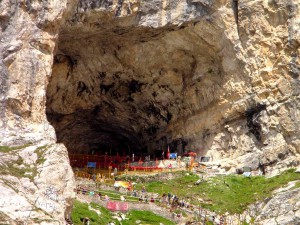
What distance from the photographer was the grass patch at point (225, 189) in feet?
123

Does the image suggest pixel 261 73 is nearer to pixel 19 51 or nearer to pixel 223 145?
pixel 223 145

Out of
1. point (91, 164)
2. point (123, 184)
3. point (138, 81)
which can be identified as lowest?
point (123, 184)

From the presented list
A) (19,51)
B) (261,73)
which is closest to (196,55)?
(261,73)

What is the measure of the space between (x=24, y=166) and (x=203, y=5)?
65.2 ft

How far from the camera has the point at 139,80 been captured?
164 ft

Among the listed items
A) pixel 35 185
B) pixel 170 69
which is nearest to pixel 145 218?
pixel 35 185

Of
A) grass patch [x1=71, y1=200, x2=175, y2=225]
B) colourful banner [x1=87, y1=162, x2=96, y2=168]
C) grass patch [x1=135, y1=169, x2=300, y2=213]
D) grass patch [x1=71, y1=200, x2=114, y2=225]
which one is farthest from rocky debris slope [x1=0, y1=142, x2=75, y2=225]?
colourful banner [x1=87, y1=162, x2=96, y2=168]

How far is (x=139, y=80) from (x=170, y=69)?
2.94m

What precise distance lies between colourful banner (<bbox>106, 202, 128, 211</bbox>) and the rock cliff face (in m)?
5.56

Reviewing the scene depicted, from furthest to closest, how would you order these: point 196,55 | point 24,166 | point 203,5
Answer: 1. point 196,55
2. point 203,5
3. point 24,166

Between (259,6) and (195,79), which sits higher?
(259,6)

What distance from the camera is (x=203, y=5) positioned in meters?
43.7

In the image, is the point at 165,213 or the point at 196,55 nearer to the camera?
the point at 165,213

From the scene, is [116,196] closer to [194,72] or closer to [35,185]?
[35,185]
